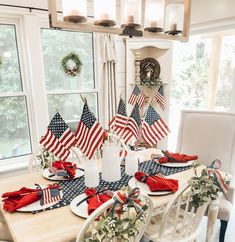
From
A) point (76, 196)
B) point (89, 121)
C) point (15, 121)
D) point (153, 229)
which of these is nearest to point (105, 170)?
point (76, 196)

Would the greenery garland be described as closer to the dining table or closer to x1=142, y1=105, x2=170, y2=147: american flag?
x1=142, y1=105, x2=170, y2=147: american flag

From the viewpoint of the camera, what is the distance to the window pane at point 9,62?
2.58 meters

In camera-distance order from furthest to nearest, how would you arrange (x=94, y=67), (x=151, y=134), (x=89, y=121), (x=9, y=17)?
(x=94, y=67), (x=9, y=17), (x=151, y=134), (x=89, y=121)

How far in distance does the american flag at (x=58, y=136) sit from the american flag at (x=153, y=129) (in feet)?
2.06

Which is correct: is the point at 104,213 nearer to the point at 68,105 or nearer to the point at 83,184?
the point at 83,184

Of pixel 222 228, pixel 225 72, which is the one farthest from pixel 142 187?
pixel 225 72

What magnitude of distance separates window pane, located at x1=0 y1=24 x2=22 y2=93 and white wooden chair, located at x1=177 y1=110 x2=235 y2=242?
6.76 ft

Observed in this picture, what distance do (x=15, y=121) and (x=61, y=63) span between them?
94 centimetres

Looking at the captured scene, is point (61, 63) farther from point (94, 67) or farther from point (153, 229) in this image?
point (153, 229)

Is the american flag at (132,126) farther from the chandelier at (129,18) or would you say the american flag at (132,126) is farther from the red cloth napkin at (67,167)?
the chandelier at (129,18)

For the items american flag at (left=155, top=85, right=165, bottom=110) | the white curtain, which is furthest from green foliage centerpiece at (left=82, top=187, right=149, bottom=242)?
american flag at (left=155, top=85, right=165, bottom=110)

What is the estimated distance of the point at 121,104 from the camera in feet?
6.71

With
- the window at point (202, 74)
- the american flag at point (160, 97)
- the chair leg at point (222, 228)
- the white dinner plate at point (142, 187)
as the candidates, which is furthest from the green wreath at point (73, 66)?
the chair leg at point (222, 228)

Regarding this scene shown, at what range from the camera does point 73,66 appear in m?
Result: 2.91
